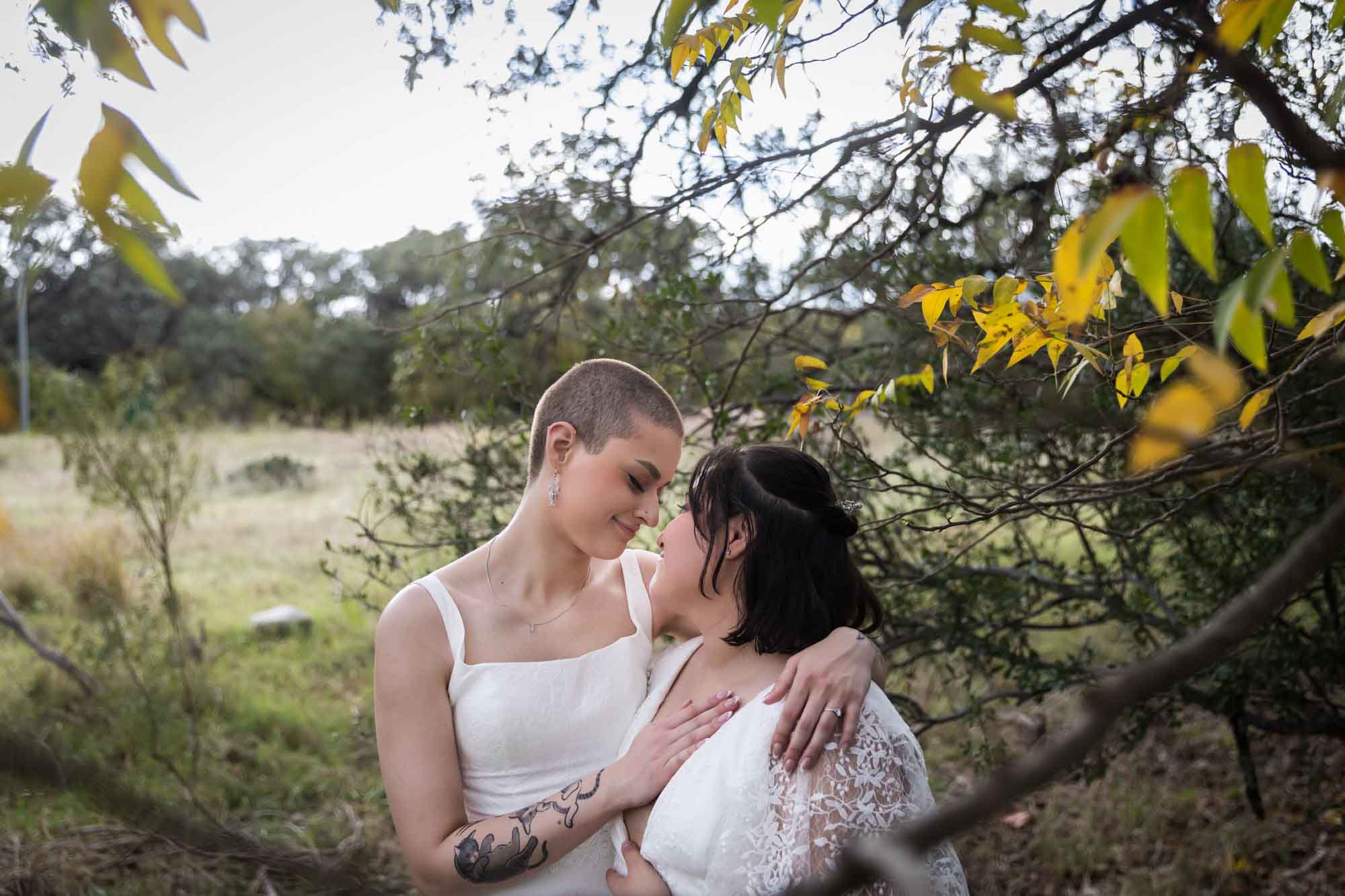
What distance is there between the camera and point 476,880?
2.28 metres

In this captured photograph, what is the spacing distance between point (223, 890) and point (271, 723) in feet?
6.49

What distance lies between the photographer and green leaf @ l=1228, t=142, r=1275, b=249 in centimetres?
104

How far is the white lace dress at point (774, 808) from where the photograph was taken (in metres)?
2.00

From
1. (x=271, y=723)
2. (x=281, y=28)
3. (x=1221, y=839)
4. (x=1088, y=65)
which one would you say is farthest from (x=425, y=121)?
(x=1221, y=839)

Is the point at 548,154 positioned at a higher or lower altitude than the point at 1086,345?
higher

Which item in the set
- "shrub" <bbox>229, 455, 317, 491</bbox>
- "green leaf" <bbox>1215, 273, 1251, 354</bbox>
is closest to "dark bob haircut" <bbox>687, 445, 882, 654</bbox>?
"green leaf" <bbox>1215, 273, 1251, 354</bbox>

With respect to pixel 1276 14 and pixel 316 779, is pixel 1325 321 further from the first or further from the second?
pixel 316 779

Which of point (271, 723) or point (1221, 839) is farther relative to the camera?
point (271, 723)

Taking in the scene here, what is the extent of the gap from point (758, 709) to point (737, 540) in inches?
15.9

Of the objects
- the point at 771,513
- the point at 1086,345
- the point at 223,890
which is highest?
the point at 1086,345

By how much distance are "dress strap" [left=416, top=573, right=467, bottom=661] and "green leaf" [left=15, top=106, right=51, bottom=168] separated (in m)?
1.79

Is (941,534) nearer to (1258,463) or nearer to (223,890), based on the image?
(1258,463)

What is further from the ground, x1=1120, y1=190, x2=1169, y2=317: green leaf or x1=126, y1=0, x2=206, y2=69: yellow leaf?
x1=126, y1=0, x2=206, y2=69: yellow leaf

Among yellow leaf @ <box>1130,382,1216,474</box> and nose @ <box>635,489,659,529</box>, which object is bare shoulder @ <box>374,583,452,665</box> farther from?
yellow leaf @ <box>1130,382,1216,474</box>
